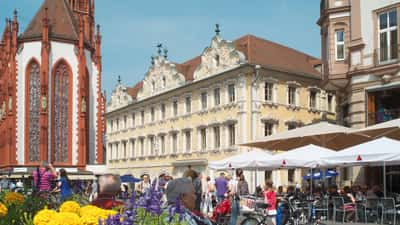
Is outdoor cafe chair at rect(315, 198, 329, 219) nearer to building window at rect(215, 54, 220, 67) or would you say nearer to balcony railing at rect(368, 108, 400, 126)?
balcony railing at rect(368, 108, 400, 126)

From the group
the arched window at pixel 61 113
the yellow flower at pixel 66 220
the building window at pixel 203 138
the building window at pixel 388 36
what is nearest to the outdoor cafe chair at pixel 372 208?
the building window at pixel 388 36

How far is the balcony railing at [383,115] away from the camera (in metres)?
22.2

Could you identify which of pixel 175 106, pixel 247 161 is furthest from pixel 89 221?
pixel 175 106

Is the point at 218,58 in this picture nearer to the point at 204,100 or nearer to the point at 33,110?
the point at 204,100

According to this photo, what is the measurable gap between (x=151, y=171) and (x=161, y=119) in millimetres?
4909

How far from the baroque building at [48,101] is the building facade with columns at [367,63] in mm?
43556

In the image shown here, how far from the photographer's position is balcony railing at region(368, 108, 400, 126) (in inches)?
875

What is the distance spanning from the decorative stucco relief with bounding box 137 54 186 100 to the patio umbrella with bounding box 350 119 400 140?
28.5 meters

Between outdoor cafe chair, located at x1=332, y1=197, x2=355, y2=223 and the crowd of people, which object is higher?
the crowd of people

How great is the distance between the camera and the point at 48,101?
63.4 metres

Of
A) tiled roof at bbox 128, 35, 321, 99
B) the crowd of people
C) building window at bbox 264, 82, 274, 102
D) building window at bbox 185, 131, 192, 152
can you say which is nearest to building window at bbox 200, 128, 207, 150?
building window at bbox 185, 131, 192, 152

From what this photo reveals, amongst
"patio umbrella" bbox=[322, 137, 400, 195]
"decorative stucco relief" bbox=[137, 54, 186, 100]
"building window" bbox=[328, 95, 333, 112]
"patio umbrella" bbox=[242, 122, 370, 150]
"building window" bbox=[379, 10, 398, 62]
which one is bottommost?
"patio umbrella" bbox=[322, 137, 400, 195]

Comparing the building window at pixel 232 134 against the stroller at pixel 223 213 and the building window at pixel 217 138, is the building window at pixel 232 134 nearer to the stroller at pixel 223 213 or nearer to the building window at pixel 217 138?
the building window at pixel 217 138

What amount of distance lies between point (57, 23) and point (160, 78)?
2410 centimetres
